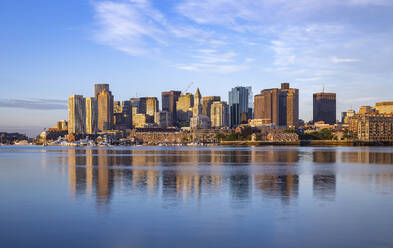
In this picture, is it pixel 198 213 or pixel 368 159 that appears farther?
pixel 368 159

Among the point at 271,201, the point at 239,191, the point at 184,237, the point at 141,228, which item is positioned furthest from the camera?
the point at 239,191

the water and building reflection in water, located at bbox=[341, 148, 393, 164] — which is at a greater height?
the water

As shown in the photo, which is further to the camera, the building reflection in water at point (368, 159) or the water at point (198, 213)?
the building reflection in water at point (368, 159)

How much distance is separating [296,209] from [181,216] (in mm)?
6809

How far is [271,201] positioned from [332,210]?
3958mm

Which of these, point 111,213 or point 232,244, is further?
point 111,213

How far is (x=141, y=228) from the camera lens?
70.7ft

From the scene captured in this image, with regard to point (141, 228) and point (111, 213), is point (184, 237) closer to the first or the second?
point (141, 228)

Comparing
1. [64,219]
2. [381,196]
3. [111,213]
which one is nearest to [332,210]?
[381,196]

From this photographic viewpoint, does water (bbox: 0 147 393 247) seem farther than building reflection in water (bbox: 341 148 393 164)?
No

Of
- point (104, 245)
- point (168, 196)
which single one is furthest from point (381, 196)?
point (104, 245)

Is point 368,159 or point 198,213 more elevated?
point 198,213

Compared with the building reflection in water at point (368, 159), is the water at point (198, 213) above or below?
above

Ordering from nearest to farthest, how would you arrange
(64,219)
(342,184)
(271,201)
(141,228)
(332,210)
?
(141,228)
(64,219)
(332,210)
(271,201)
(342,184)
